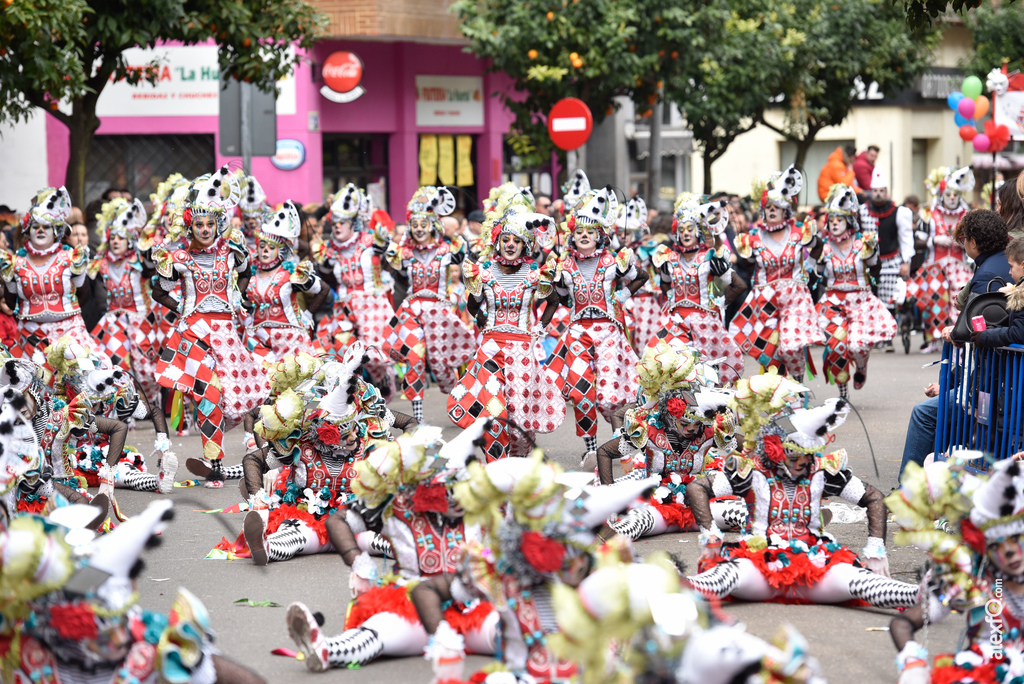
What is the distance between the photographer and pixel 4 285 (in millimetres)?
10141

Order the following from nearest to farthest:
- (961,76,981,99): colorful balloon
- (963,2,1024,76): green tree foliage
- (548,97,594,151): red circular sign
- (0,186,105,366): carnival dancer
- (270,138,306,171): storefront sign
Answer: (0,186,105,366): carnival dancer < (961,76,981,99): colorful balloon < (548,97,594,151): red circular sign < (270,138,306,171): storefront sign < (963,2,1024,76): green tree foliage

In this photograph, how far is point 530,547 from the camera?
4.22 metres

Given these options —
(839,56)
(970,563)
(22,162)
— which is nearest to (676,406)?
(970,563)

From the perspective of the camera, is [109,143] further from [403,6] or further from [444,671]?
[444,671]

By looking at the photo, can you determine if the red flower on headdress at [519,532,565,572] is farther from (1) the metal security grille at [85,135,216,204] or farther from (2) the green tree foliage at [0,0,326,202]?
(1) the metal security grille at [85,135,216,204]

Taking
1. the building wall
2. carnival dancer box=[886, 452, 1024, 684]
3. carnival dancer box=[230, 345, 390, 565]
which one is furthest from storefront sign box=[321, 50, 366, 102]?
carnival dancer box=[886, 452, 1024, 684]

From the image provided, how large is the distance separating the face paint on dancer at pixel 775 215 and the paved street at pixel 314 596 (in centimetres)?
207

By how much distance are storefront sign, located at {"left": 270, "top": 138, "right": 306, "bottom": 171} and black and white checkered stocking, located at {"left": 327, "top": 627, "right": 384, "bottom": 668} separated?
17.5 meters

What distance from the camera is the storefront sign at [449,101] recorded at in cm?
2388

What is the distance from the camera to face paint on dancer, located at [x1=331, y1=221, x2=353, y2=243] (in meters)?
11.7

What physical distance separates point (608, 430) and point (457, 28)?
13.0m

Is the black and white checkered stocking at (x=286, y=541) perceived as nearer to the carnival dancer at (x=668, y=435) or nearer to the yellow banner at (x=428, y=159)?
the carnival dancer at (x=668, y=435)

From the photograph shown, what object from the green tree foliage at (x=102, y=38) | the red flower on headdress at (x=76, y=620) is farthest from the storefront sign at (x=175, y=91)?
the red flower on headdress at (x=76, y=620)

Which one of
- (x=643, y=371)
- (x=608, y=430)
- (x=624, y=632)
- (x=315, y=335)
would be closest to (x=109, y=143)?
(x=315, y=335)
